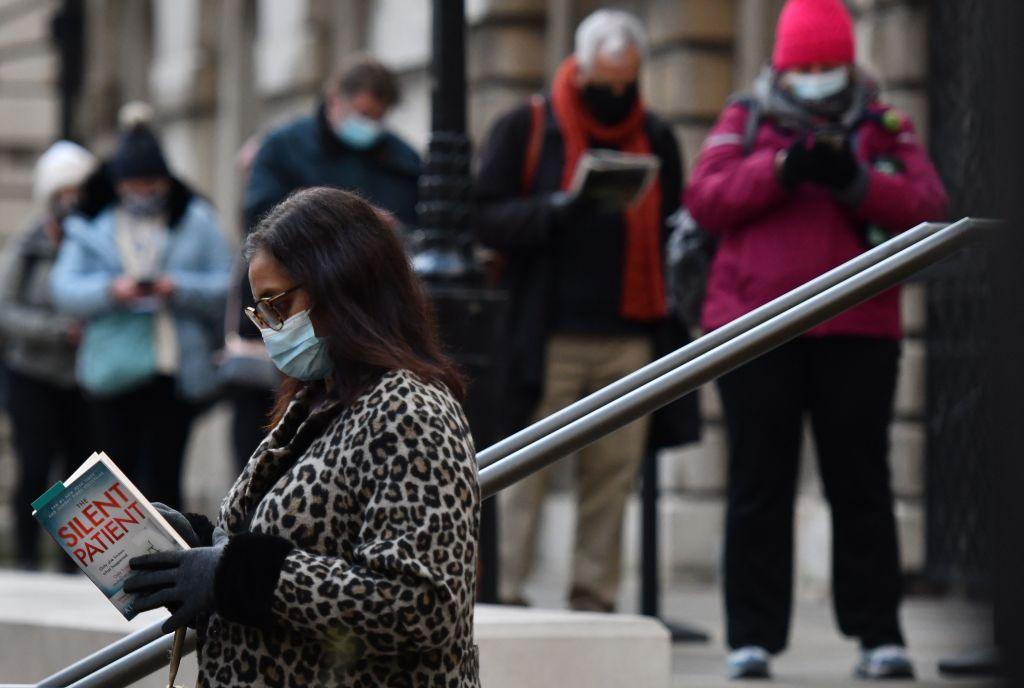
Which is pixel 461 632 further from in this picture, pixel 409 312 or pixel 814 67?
pixel 814 67

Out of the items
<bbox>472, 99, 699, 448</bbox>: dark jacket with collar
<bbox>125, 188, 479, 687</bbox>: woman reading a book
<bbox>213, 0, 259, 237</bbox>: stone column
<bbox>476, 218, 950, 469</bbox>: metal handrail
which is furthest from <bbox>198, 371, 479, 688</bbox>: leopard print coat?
<bbox>213, 0, 259, 237</bbox>: stone column

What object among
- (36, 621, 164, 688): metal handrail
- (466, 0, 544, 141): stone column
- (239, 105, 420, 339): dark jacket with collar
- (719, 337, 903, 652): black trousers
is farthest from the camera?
(466, 0, 544, 141): stone column

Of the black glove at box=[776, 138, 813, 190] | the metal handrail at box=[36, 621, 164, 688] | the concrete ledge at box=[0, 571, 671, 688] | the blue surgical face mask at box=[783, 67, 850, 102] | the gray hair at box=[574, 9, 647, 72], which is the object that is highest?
the gray hair at box=[574, 9, 647, 72]

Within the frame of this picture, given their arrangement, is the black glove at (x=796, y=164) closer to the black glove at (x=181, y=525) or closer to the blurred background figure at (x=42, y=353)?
the black glove at (x=181, y=525)

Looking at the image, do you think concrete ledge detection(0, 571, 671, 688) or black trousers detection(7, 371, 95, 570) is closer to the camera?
concrete ledge detection(0, 571, 671, 688)

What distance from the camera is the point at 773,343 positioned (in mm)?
3725

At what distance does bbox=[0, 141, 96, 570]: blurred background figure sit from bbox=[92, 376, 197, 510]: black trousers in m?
0.88

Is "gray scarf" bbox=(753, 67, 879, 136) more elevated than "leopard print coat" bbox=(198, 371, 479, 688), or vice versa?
"gray scarf" bbox=(753, 67, 879, 136)

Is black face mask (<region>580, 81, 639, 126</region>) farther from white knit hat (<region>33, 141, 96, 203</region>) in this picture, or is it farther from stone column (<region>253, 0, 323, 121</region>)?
stone column (<region>253, 0, 323, 121</region>)

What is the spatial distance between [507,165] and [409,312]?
3.97 meters

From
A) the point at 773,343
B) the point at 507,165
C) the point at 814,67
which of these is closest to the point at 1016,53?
the point at 773,343

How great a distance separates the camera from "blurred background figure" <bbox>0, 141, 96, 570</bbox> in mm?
A: 9461

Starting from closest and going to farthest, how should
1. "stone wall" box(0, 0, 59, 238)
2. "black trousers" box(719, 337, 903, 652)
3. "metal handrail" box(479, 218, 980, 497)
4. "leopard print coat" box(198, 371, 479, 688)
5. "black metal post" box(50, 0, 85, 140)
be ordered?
"leopard print coat" box(198, 371, 479, 688), "metal handrail" box(479, 218, 980, 497), "black trousers" box(719, 337, 903, 652), "black metal post" box(50, 0, 85, 140), "stone wall" box(0, 0, 59, 238)

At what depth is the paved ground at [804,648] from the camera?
18.0 ft
